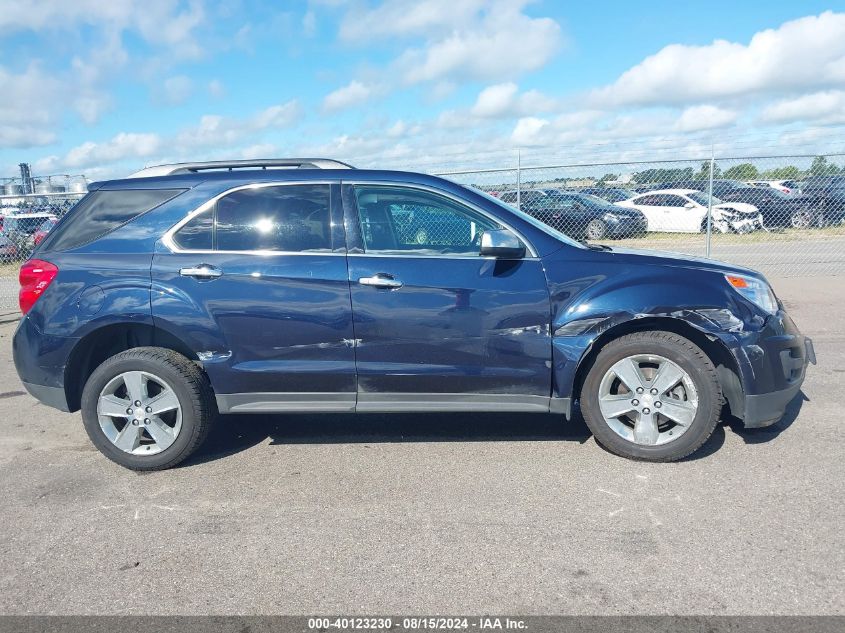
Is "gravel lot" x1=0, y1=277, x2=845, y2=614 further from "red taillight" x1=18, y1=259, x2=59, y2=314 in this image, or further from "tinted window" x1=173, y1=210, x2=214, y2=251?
"tinted window" x1=173, y1=210, x2=214, y2=251

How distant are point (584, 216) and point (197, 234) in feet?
34.6

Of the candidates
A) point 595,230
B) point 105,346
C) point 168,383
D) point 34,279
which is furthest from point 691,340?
point 595,230

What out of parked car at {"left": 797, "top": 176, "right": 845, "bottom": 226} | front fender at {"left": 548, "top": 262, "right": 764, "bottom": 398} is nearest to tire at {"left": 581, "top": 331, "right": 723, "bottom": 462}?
front fender at {"left": 548, "top": 262, "right": 764, "bottom": 398}

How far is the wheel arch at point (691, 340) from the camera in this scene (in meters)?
4.17

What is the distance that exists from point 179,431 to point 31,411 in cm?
222

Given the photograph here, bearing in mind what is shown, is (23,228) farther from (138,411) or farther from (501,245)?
(501,245)

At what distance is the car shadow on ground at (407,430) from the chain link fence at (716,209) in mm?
6366

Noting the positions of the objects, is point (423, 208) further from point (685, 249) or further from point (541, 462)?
point (685, 249)

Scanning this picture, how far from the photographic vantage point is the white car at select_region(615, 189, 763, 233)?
16.3 m

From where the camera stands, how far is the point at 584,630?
271 cm

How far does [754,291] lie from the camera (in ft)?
13.9

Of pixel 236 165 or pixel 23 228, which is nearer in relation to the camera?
pixel 236 165

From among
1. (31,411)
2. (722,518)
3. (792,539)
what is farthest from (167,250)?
(792,539)

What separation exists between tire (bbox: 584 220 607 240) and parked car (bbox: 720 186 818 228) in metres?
4.19
